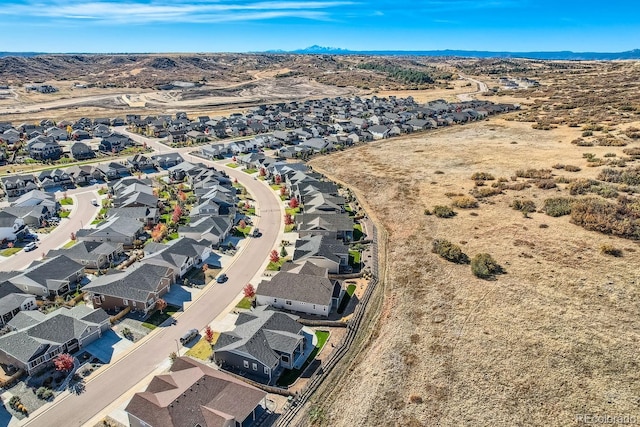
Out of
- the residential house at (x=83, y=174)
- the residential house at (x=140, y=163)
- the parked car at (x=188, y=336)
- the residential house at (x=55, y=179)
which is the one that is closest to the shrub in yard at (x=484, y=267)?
the parked car at (x=188, y=336)

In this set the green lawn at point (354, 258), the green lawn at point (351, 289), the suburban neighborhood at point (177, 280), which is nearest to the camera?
the suburban neighborhood at point (177, 280)

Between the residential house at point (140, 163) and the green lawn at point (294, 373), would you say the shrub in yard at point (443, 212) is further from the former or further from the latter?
the residential house at point (140, 163)

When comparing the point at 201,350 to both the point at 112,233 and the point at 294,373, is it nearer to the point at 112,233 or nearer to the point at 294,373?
the point at 294,373

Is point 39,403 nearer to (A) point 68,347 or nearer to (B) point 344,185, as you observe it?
(A) point 68,347

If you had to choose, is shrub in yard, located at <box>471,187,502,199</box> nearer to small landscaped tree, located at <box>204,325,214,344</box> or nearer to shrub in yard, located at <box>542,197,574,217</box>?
shrub in yard, located at <box>542,197,574,217</box>

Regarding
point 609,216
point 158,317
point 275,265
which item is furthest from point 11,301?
point 609,216

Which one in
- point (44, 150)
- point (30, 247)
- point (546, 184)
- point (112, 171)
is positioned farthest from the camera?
point (44, 150)

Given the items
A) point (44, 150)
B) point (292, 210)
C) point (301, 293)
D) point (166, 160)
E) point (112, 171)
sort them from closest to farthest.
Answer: point (301, 293) → point (292, 210) → point (112, 171) → point (166, 160) → point (44, 150)
